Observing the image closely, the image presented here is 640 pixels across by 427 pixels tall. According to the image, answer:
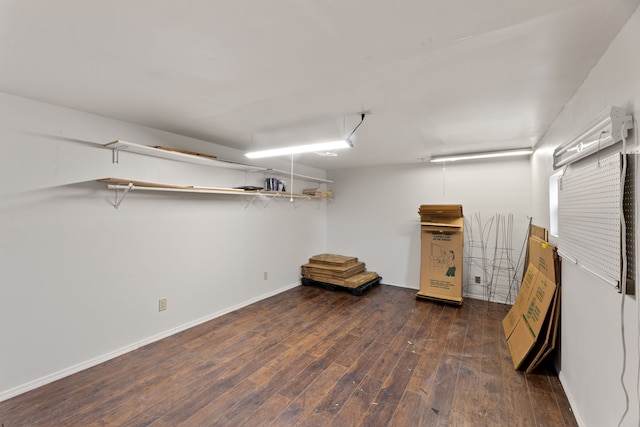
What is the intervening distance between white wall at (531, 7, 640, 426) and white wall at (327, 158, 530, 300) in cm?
221

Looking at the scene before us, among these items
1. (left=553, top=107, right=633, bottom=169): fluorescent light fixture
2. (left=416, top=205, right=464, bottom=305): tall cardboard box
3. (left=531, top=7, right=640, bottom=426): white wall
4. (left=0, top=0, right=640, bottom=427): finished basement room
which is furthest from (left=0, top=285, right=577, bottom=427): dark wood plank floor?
(left=553, top=107, right=633, bottom=169): fluorescent light fixture

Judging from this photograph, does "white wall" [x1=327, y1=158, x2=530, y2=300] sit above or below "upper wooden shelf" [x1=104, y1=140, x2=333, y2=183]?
below

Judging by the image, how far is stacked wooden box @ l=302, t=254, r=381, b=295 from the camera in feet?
16.2

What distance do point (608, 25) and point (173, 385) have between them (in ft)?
12.2

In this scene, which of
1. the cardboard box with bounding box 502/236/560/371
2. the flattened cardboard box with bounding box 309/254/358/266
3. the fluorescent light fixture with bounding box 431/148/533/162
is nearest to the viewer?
the cardboard box with bounding box 502/236/560/371

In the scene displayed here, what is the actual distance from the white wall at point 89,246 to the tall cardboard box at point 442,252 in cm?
321

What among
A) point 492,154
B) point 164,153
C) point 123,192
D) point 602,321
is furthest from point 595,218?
point 123,192

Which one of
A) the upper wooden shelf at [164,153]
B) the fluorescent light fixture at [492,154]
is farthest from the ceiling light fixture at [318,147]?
the fluorescent light fixture at [492,154]

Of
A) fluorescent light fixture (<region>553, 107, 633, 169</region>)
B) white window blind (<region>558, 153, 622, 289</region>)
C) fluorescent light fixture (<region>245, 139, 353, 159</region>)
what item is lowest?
white window blind (<region>558, 153, 622, 289</region>)

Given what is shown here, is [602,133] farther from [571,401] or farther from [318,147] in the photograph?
[318,147]

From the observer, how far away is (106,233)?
2.71 meters

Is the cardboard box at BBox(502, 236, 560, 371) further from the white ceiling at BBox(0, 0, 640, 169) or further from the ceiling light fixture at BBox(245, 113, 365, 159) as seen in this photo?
the ceiling light fixture at BBox(245, 113, 365, 159)

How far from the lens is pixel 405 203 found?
5293mm

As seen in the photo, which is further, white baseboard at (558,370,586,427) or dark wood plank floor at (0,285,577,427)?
dark wood plank floor at (0,285,577,427)
